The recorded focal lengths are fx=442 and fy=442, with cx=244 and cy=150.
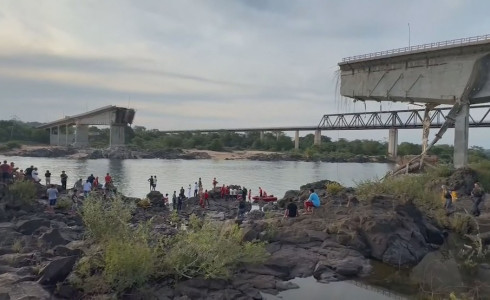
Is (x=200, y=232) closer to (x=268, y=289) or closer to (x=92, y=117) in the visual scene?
(x=268, y=289)

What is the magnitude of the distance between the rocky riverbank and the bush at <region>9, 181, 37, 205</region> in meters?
0.10

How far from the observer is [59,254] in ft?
40.2

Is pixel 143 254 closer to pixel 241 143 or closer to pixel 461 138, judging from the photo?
pixel 461 138

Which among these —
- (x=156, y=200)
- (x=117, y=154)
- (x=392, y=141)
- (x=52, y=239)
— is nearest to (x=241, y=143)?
(x=392, y=141)

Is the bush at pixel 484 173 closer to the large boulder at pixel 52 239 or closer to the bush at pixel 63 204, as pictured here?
the bush at pixel 63 204

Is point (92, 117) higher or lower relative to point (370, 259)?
higher

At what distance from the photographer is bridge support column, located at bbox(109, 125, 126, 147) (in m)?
111

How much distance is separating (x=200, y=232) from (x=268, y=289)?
8.39 ft

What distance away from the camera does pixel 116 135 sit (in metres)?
112

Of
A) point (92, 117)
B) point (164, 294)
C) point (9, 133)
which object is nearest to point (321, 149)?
point (92, 117)

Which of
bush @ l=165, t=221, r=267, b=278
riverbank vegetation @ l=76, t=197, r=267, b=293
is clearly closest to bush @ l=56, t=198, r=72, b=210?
riverbank vegetation @ l=76, t=197, r=267, b=293

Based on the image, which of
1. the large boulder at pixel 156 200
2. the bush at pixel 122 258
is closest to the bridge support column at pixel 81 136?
the large boulder at pixel 156 200

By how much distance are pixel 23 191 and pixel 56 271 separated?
12.8 m

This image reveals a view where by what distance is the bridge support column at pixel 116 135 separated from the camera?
11088cm
